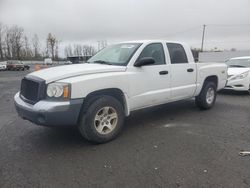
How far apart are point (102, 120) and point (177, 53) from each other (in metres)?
2.56

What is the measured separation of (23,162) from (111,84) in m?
1.81

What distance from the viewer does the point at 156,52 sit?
4.91 meters

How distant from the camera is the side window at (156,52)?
15.4 ft

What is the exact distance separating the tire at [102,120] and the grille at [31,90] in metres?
0.74

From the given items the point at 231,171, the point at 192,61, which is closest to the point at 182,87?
the point at 192,61

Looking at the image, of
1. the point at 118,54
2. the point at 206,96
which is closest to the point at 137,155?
the point at 118,54

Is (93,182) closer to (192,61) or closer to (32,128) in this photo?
(32,128)

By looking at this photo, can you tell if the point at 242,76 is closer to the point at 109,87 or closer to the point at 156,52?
the point at 156,52

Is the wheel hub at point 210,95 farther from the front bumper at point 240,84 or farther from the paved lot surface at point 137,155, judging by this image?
the front bumper at point 240,84

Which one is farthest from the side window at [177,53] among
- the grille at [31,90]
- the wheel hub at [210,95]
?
the grille at [31,90]

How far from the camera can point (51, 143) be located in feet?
13.2

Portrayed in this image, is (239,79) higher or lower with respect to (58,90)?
lower

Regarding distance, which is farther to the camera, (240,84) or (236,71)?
(236,71)

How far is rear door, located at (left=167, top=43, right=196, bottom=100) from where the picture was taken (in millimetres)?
5102
